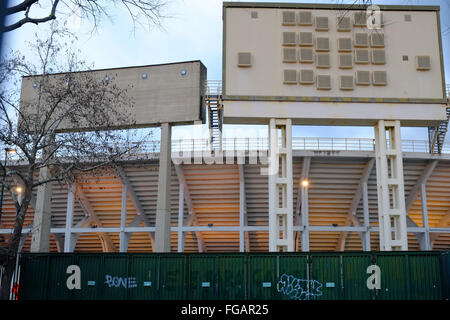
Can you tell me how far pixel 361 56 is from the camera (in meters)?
27.0

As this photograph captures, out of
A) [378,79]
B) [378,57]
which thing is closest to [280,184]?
[378,79]

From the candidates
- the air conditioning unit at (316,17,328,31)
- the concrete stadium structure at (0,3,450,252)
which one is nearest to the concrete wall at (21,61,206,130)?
the concrete stadium structure at (0,3,450,252)

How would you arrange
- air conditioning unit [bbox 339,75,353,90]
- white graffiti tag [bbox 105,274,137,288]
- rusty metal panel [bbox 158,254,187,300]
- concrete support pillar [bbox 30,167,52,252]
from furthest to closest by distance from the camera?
concrete support pillar [bbox 30,167,52,252]
air conditioning unit [bbox 339,75,353,90]
white graffiti tag [bbox 105,274,137,288]
rusty metal panel [bbox 158,254,187,300]

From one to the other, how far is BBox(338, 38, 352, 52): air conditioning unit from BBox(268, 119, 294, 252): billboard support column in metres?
4.84

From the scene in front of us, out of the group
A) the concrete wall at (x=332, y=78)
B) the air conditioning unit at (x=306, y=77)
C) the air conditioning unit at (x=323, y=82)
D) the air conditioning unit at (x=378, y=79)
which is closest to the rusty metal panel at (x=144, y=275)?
the concrete wall at (x=332, y=78)

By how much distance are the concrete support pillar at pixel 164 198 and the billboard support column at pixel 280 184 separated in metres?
6.27

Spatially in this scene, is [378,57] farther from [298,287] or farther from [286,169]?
[298,287]

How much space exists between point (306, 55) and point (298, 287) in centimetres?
1304

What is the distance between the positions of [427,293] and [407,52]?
1385 cm

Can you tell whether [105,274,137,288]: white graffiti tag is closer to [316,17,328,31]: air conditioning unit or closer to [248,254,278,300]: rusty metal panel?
[248,254,278,300]: rusty metal panel

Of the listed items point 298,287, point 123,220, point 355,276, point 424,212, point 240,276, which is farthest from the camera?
point 123,220

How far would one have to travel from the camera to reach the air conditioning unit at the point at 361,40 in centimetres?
2706

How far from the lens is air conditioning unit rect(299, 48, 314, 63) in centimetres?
2689

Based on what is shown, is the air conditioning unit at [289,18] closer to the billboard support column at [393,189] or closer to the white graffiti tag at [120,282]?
the billboard support column at [393,189]
